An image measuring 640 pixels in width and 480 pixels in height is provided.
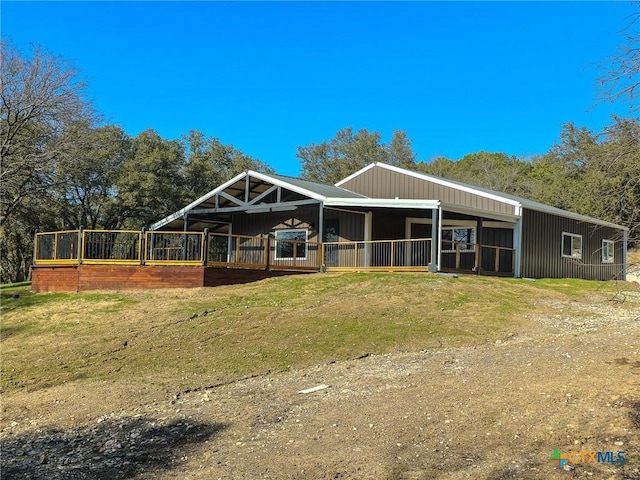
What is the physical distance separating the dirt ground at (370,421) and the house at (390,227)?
32.6 feet

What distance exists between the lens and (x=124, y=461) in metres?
5.45

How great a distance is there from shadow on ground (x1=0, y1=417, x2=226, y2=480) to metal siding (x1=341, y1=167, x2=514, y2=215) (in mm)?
14489

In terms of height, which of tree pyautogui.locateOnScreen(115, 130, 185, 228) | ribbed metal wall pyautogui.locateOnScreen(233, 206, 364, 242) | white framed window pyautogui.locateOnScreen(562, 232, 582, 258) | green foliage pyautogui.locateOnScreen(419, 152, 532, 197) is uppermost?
green foliage pyautogui.locateOnScreen(419, 152, 532, 197)

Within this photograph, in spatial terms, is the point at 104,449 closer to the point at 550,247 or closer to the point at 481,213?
the point at 481,213

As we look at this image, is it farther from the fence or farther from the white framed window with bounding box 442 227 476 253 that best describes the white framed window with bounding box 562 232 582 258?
the fence

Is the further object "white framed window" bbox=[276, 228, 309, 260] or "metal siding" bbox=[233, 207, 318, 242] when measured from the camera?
"metal siding" bbox=[233, 207, 318, 242]

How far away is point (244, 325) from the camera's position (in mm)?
10961

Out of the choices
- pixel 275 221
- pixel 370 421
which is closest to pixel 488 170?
pixel 275 221

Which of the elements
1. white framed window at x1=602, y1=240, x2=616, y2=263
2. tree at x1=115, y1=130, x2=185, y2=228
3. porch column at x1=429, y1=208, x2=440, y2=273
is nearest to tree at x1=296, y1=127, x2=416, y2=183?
tree at x1=115, y1=130, x2=185, y2=228

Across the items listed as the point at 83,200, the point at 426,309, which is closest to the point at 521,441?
the point at 426,309

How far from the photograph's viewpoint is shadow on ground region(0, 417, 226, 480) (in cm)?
529

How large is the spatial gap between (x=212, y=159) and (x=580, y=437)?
34261 millimetres

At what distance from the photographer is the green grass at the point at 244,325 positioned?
29.8 ft

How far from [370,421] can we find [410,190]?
1628cm
